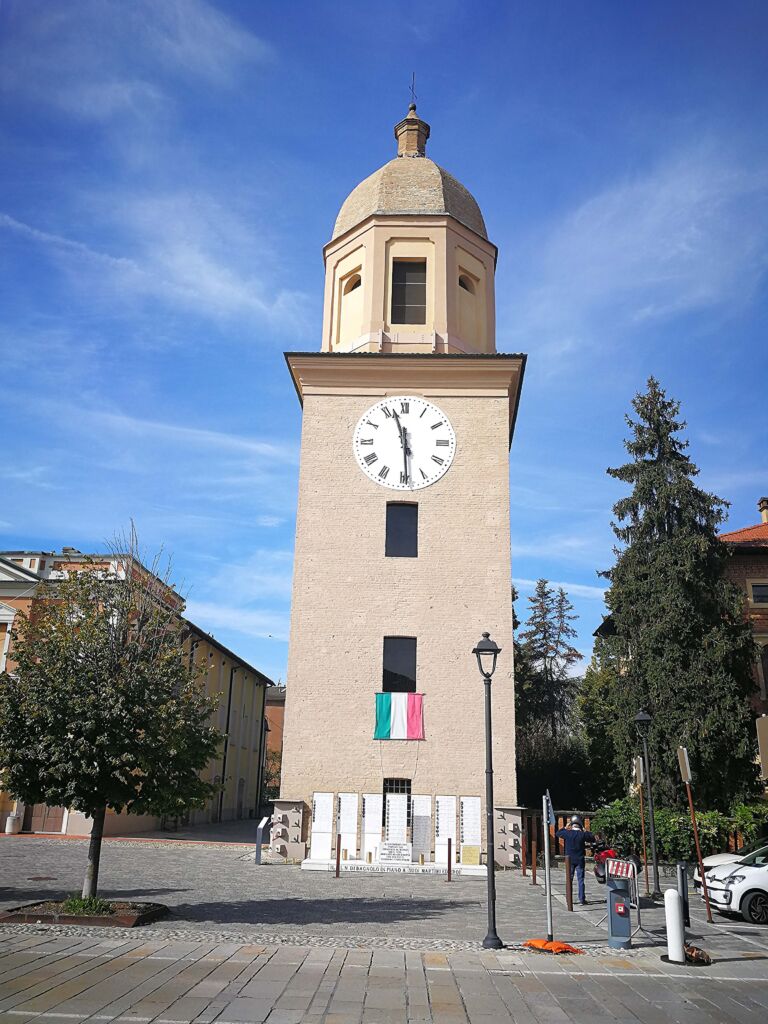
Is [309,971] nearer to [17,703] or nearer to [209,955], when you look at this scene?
[209,955]

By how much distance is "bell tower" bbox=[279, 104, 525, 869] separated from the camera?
69.0ft

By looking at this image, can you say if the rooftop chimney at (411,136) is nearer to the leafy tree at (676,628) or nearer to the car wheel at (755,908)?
the leafy tree at (676,628)

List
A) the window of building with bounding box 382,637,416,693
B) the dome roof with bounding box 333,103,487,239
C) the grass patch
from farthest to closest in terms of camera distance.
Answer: the dome roof with bounding box 333,103,487,239 → the window of building with bounding box 382,637,416,693 → the grass patch

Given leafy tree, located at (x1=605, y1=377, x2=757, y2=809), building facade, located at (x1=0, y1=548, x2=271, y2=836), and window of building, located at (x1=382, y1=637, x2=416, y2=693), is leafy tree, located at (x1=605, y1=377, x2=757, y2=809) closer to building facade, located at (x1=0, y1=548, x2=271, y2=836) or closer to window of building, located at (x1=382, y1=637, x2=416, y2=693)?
window of building, located at (x1=382, y1=637, x2=416, y2=693)

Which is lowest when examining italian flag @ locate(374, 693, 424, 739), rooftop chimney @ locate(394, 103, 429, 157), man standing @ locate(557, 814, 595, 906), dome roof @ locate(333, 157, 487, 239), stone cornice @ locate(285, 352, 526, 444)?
man standing @ locate(557, 814, 595, 906)

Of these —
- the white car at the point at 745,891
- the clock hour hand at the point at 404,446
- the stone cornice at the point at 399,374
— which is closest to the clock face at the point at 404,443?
the clock hour hand at the point at 404,446

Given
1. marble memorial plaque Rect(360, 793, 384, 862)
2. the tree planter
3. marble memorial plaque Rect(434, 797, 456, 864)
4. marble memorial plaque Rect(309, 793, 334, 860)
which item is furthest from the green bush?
the tree planter

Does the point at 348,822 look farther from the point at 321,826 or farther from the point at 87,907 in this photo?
the point at 87,907

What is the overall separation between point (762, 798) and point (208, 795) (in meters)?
19.2

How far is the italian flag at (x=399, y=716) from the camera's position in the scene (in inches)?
839

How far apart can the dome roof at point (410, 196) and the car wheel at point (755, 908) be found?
19852 millimetres

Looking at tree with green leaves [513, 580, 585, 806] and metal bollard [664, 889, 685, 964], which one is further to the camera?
tree with green leaves [513, 580, 585, 806]

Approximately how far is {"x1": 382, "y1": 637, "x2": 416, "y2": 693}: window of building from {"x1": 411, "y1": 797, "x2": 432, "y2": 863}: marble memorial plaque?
276cm

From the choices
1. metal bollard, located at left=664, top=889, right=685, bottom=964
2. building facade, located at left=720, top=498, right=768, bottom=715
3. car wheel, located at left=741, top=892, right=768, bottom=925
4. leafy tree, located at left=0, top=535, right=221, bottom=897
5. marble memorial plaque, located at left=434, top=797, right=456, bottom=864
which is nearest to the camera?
metal bollard, located at left=664, top=889, right=685, bottom=964
